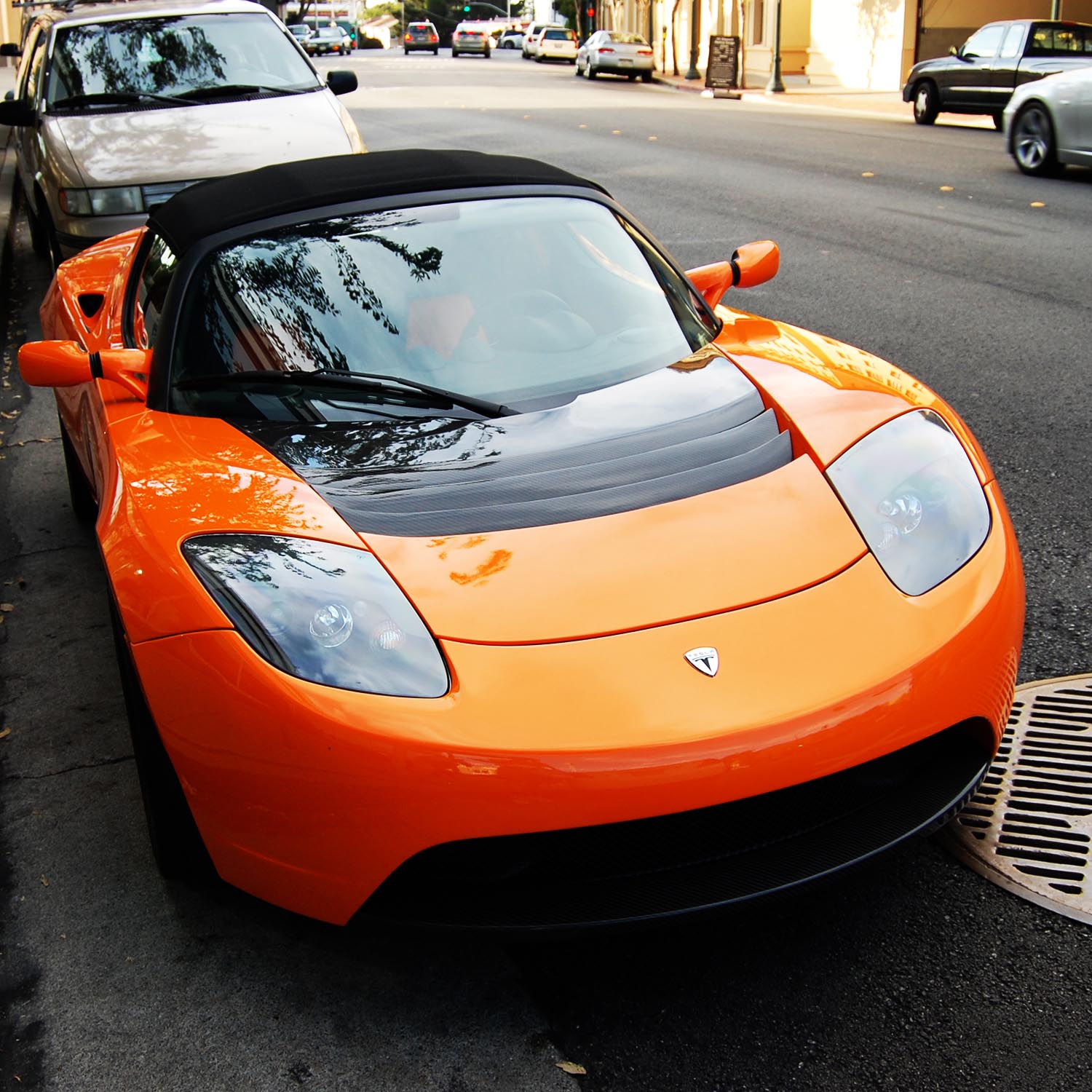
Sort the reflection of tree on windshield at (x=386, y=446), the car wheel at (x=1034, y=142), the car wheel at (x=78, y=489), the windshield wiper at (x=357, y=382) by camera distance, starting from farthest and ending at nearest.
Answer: the car wheel at (x=1034, y=142), the car wheel at (x=78, y=489), the windshield wiper at (x=357, y=382), the reflection of tree on windshield at (x=386, y=446)

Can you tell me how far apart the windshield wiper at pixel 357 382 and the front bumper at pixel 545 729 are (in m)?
0.90

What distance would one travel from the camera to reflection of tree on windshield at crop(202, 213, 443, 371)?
3.17m

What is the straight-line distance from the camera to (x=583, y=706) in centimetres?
216

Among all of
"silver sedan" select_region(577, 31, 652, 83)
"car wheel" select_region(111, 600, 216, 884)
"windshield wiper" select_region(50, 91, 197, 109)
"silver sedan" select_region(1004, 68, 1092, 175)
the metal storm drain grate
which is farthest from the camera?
"silver sedan" select_region(577, 31, 652, 83)

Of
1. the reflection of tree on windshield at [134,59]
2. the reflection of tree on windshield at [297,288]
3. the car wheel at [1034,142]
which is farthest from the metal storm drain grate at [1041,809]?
the car wheel at [1034,142]

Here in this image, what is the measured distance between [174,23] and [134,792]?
6.76 meters

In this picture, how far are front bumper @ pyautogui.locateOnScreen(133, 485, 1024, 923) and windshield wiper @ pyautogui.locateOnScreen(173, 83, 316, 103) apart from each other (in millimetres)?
6582

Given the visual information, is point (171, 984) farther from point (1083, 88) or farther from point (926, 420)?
point (1083, 88)

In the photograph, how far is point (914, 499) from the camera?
2.74m

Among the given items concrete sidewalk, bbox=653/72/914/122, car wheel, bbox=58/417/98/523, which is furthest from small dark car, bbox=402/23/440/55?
car wheel, bbox=58/417/98/523

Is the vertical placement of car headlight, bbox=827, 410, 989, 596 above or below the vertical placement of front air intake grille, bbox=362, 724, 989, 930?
above

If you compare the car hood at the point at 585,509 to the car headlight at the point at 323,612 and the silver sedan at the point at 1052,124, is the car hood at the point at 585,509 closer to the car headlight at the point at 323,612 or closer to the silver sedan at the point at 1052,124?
the car headlight at the point at 323,612

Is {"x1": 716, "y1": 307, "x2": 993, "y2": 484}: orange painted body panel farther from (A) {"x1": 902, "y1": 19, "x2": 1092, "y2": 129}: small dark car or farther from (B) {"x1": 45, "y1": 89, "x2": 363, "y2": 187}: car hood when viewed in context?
(A) {"x1": 902, "y1": 19, "x2": 1092, "y2": 129}: small dark car

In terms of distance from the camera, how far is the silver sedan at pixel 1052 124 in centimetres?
1215
